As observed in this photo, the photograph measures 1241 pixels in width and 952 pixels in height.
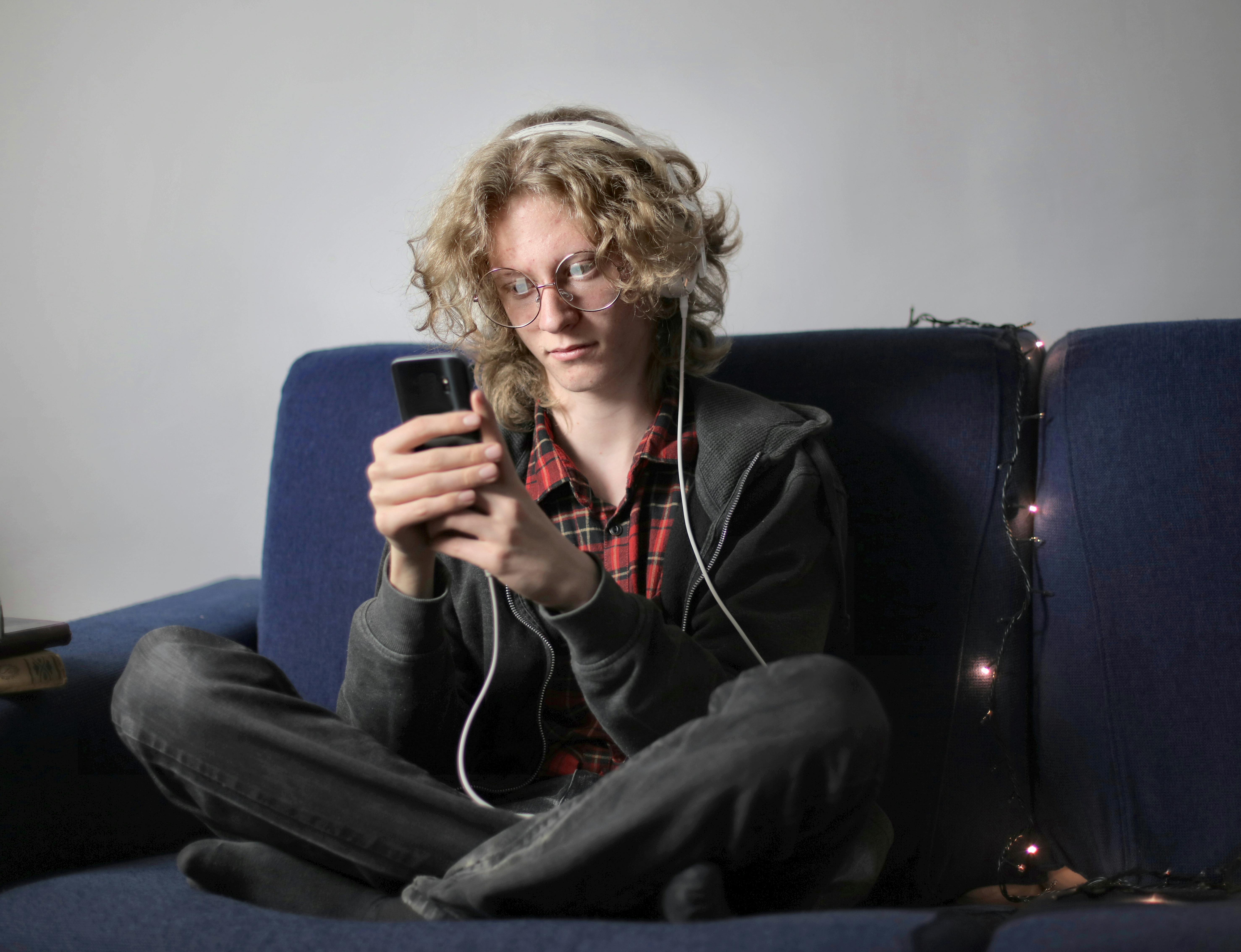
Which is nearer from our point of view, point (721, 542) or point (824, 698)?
point (824, 698)

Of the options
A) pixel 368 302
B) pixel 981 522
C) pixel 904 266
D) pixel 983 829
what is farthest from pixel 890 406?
pixel 368 302

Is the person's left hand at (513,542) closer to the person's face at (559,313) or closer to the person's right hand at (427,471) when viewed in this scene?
the person's right hand at (427,471)

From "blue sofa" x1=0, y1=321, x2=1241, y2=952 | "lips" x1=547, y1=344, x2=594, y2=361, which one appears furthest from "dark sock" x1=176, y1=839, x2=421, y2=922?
"lips" x1=547, y1=344, x2=594, y2=361

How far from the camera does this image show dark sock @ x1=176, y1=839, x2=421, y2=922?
0.81 metres

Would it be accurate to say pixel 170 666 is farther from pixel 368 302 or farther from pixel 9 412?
pixel 9 412

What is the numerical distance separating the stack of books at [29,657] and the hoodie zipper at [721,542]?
69cm

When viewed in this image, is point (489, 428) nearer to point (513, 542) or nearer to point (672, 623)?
point (513, 542)

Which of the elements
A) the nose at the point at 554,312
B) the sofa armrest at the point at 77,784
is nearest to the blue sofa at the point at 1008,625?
the sofa armrest at the point at 77,784

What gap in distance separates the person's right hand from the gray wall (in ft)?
2.78

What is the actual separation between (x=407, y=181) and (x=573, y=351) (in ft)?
2.65

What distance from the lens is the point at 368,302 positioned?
170 cm

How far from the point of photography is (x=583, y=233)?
1018 mm

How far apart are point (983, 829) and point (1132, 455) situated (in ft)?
1.54

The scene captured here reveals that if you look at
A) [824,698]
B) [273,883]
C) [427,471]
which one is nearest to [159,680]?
[273,883]
